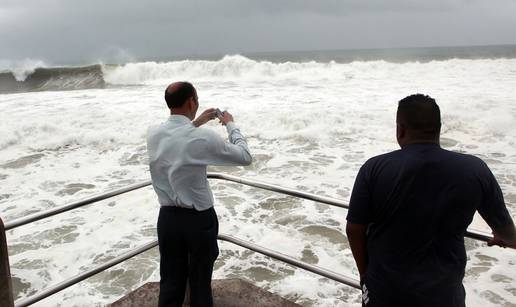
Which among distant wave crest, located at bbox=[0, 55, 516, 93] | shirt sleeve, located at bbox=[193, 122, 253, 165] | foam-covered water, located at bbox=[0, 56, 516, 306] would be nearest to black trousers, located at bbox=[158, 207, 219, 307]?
shirt sleeve, located at bbox=[193, 122, 253, 165]

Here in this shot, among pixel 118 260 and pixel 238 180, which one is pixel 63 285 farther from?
pixel 238 180

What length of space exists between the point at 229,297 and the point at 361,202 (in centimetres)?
175

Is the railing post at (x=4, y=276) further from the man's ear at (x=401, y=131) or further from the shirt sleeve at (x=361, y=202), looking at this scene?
the man's ear at (x=401, y=131)

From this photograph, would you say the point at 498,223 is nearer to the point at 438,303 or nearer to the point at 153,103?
the point at 438,303

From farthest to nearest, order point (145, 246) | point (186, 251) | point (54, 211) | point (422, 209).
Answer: point (145, 246), point (186, 251), point (54, 211), point (422, 209)

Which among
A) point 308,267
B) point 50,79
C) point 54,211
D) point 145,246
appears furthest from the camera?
point 50,79

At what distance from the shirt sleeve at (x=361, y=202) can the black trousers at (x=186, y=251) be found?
0.89 meters

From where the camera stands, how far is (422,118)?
1499 millimetres

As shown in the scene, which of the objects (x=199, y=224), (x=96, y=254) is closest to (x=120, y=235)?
(x=96, y=254)

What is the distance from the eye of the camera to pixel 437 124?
1.51 meters

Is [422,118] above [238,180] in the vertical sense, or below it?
above

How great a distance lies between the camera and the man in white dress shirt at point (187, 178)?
2.02 metres

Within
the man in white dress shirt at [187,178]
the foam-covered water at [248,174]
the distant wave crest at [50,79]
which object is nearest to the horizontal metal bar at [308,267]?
the man in white dress shirt at [187,178]

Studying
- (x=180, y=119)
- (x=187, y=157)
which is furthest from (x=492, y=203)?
(x=180, y=119)
